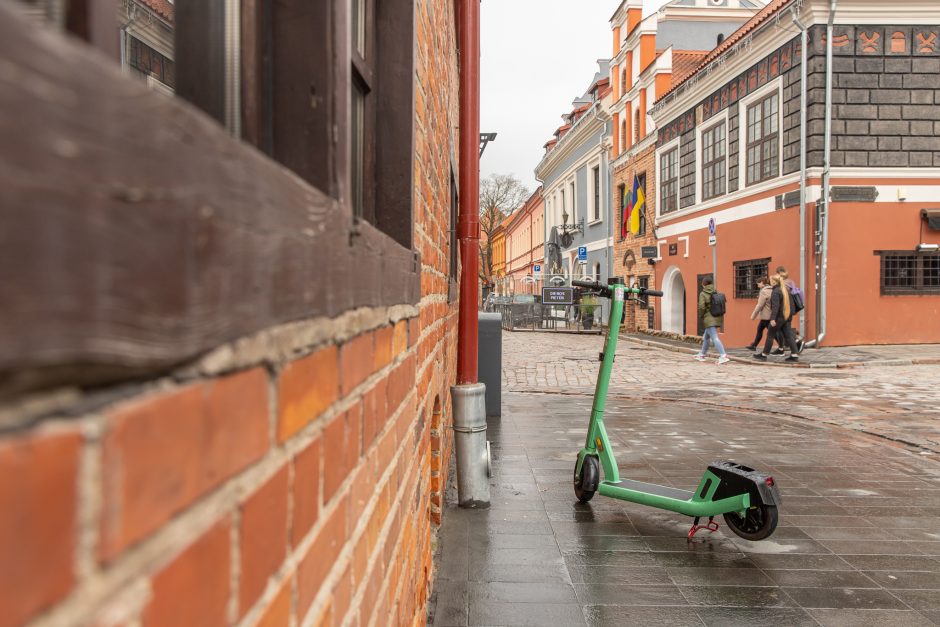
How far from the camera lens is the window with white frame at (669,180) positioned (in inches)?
931

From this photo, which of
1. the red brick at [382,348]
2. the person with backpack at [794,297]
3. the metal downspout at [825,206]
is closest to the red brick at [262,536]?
the red brick at [382,348]

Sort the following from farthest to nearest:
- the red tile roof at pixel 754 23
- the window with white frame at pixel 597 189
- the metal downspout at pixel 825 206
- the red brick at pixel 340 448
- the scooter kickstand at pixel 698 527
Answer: the window with white frame at pixel 597 189, the red tile roof at pixel 754 23, the metal downspout at pixel 825 206, the scooter kickstand at pixel 698 527, the red brick at pixel 340 448

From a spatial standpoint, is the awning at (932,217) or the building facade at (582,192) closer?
the awning at (932,217)

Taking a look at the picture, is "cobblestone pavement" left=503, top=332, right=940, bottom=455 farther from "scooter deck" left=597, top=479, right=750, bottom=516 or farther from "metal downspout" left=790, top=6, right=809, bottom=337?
"scooter deck" left=597, top=479, right=750, bottom=516

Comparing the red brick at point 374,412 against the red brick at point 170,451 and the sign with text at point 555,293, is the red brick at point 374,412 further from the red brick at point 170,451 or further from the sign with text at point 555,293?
the sign with text at point 555,293

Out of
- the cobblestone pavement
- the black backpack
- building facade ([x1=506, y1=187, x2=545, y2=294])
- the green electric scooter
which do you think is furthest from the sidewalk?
building facade ([x1=506, y1=187, x2=545, y2=294])

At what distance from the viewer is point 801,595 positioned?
333 centimetres

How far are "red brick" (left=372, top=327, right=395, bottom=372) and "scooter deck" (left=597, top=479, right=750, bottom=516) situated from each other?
2819 mm

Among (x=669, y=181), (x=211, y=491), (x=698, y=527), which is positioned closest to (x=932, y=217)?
(x=669, y=181)

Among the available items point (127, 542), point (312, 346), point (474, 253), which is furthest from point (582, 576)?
point (127, 542)

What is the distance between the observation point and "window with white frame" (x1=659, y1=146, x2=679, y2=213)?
2366 cm

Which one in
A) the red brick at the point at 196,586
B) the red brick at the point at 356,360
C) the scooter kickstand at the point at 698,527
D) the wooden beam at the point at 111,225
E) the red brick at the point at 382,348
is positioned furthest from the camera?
the scooter kickstand at the point at 698,527

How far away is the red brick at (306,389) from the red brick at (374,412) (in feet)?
0.82

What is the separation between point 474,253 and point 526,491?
5.14 ft
